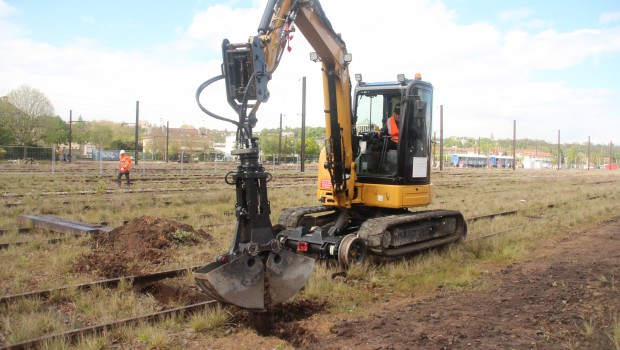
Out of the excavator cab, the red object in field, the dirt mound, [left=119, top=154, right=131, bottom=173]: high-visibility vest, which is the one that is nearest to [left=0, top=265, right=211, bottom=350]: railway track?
the dirt mound

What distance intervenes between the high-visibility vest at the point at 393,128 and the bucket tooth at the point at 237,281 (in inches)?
170

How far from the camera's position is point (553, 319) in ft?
18.5

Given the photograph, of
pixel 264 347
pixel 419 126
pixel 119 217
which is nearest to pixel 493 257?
pixel 419 126

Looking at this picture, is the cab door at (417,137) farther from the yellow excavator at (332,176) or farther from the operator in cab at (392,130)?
the operator in cab at (392,130)

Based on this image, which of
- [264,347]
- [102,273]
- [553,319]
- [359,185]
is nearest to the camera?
[264,347]

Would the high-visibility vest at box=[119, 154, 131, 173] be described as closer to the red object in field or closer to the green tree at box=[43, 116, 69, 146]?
the red object in field

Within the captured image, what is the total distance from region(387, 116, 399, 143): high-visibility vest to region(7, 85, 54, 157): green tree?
60775mm

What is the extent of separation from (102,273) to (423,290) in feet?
15.8

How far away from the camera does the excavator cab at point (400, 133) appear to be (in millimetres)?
8680

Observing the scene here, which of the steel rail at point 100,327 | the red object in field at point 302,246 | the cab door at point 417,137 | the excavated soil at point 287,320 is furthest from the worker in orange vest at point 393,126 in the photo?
the steel rail at point 100,327

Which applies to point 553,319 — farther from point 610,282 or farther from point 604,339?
point 610,282

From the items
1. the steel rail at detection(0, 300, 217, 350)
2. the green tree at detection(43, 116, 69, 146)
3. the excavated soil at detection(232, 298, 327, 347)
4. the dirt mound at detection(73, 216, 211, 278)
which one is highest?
the green tree at detection(43, 116, 69, 146)

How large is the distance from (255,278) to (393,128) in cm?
452

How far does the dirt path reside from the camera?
197 inches
